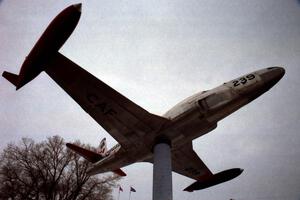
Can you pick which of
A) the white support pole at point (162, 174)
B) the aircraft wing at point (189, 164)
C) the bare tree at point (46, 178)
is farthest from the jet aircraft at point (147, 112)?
the bare tree at point (46, 178)

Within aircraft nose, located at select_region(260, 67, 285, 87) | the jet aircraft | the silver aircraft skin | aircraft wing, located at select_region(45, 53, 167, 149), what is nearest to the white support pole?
the jet aircraft

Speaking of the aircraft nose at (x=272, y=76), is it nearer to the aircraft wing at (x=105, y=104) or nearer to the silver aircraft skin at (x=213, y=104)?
the silver aircraft skin at (x=213, y=104)

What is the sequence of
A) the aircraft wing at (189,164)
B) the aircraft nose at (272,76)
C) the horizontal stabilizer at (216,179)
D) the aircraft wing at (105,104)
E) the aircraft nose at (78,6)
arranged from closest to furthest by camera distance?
the aircraft nose at (78,6)
the aircraft wing at (105,104)
the aircraft nose at (272,76)
the horizontal stabilizer at (216,179)
the aircraft wing at (189,164)

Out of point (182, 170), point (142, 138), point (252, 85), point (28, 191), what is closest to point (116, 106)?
point (142, 138)

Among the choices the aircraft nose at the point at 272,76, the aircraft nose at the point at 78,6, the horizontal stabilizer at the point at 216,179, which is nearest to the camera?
the aircraft nose at the point at 78,6

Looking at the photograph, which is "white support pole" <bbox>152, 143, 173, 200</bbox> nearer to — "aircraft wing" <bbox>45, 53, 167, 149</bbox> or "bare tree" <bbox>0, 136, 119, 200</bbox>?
"aircraft wing" <bbox>45, 53, 167, 149</bbox>

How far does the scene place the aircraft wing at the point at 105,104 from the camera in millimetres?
8523

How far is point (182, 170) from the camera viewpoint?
44.0 feet

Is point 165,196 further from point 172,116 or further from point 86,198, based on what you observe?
point 86,198

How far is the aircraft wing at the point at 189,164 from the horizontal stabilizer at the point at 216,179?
2.98 feet

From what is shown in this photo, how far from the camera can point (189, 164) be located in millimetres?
12883

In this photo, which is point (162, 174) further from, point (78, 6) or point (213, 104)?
point (78, 6)

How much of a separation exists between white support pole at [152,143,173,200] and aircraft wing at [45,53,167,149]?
111cm

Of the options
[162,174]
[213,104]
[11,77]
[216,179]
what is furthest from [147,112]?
[11,77]
